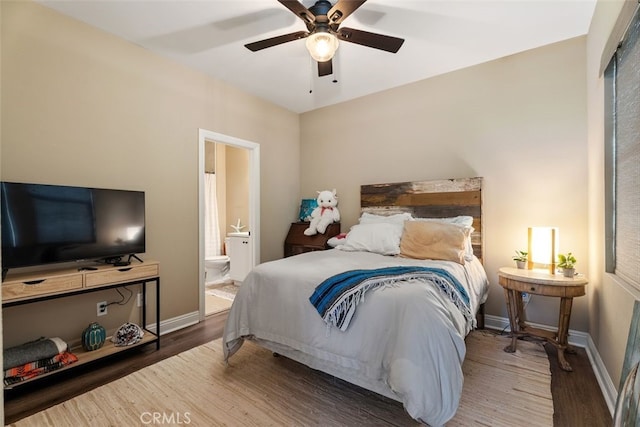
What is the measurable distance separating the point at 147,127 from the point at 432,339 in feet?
9.74

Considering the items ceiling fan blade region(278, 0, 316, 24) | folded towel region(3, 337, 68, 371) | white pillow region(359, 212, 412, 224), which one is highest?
ceiling fan blade region(278, 0, 316, 24)

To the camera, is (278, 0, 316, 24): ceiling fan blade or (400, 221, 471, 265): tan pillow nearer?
(278, 0, 316, 24): ceiling fan blade

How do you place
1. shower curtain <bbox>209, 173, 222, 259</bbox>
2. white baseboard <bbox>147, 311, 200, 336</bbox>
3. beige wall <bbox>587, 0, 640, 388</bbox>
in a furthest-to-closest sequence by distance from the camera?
shower curtain <bbox>209, 173, 222, 259</bbox>, white baseboard <bbox>147, 311, 200, 336</bbox>, beige wall <bbox>587, 0, 640, 388</bbox>

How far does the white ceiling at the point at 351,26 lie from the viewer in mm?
2328

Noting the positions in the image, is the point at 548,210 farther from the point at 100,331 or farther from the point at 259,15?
the point at 100,331

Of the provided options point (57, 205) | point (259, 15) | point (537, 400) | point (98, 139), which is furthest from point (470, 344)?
point (98, 139)

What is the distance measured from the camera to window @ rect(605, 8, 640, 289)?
163 cm

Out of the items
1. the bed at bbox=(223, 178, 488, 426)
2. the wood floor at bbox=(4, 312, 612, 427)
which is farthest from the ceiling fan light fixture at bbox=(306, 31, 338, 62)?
the wood floor at bbox=(4, 312, 612, 427)

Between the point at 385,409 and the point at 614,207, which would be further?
the point at 614,207

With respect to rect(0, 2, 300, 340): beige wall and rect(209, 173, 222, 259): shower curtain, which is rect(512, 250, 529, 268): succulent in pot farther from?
rect(209, 173, 222, 259): shower curtain

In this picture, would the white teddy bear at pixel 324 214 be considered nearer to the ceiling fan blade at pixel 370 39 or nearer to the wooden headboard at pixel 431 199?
the wooden headboard at pixel 431 199

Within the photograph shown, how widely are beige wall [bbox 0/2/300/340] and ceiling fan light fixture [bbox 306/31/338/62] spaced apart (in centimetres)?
172

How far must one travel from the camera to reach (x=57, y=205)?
223 centimetres

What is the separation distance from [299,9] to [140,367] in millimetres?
2802
